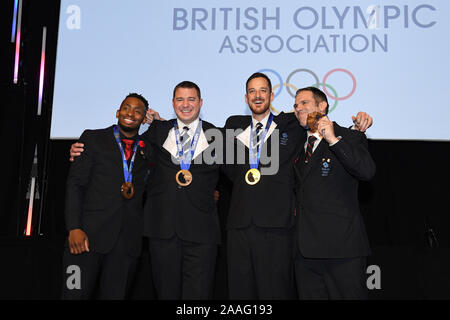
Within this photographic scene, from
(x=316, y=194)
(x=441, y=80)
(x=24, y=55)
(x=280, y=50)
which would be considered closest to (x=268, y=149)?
(x=316, y=194)

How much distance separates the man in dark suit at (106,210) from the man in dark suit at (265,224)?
627 millimetres

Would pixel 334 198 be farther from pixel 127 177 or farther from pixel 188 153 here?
pixel 127 177

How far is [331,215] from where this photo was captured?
8.98 ft

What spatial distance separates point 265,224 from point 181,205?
0.53m

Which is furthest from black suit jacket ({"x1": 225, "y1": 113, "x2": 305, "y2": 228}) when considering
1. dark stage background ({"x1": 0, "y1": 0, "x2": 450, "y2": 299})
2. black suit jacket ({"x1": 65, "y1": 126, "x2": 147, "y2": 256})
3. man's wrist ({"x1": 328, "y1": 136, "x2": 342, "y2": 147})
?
dark stage background ({"x1": 0, "y1": 0, "x2": 450, "y2": 299})

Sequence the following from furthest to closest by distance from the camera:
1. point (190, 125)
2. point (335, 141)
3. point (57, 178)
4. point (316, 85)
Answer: point (57, 178)
point (316, 85)
point (190, 125)
point (335, 141)

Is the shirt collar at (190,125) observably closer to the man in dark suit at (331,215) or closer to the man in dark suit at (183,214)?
the man in dark suit at (183,214)

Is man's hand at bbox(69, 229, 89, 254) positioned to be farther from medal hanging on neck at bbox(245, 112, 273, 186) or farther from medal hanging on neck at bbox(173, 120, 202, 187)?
medal hanging on neck at bbox(245, 112, 273, 186)

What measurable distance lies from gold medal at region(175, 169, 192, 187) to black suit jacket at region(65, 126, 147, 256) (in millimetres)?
261

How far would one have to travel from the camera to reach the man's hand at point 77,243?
286 centimetres

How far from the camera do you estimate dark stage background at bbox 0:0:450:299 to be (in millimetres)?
4578

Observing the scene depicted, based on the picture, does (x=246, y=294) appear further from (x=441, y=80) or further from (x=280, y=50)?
(x=441, y=80)

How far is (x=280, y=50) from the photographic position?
4535mm

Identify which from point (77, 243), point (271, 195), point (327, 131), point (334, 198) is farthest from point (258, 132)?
point (77, 243)
